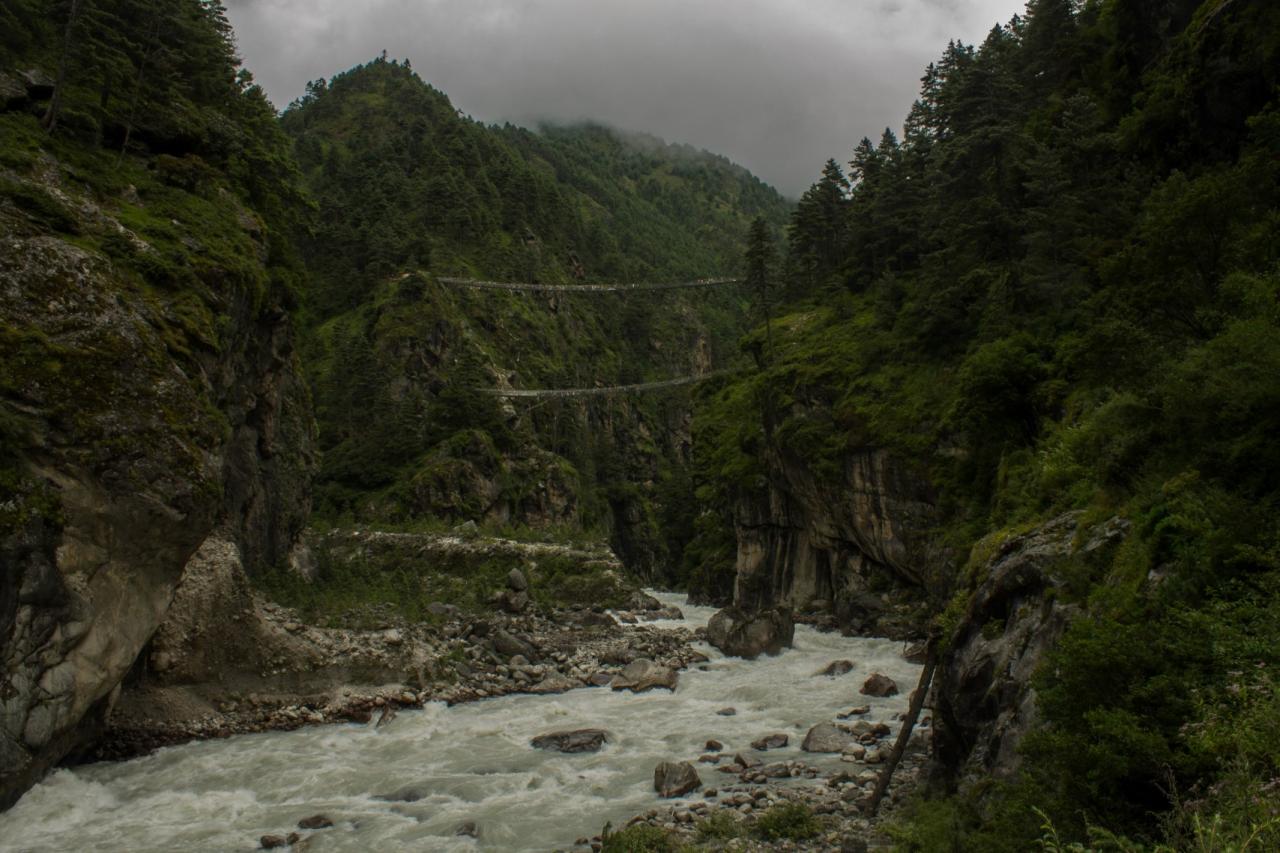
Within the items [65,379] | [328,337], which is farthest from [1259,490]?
[328,337]

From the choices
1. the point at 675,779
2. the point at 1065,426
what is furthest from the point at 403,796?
the point at 1065,426

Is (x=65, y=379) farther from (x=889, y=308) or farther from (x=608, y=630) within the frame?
(x=889, y=308)

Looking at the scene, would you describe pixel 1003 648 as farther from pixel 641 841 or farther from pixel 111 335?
pixel 111 335

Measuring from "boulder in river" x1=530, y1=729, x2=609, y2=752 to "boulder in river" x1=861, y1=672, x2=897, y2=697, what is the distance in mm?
8610

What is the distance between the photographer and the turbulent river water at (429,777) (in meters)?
14.9

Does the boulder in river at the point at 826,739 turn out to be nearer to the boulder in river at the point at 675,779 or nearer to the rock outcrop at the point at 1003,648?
the boulder in river at the point at 675,779

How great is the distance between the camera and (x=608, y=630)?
35531 millimetres

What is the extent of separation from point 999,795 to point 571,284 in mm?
91719

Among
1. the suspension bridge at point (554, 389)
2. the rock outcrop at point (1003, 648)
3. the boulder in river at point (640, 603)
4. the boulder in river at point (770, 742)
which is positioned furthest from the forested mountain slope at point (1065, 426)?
the suspension bridge at point (554, 389)

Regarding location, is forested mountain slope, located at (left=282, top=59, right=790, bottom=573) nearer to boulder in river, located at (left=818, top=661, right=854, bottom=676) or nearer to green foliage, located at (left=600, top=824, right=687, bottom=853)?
boulder in river, located at (left=818, top=661, right=854, bottom=676)

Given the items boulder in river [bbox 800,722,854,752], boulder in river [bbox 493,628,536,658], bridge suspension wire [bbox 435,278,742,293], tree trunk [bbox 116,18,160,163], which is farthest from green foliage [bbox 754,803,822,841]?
bridge suspension wire [bbox 435,278,742,293]

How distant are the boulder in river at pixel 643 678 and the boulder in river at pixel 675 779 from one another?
9282 mm

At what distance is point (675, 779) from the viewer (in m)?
16.6

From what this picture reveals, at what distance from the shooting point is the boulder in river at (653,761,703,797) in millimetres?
16328
